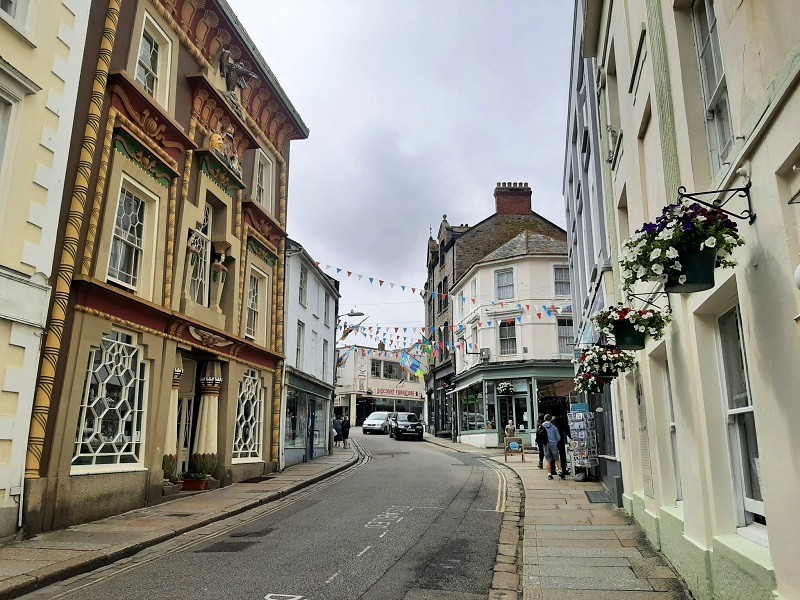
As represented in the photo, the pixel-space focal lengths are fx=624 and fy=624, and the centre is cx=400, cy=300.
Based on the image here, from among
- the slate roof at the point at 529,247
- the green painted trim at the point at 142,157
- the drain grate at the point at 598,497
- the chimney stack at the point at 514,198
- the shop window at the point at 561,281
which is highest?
the chimney stack at the point at 514,198

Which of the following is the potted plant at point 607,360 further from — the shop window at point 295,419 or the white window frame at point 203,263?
the shop window at point 295,419

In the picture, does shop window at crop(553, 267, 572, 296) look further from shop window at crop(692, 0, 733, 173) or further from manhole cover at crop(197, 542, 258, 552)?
shop window at crop(692, 0, 733, 173)

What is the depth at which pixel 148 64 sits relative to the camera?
1214 cm

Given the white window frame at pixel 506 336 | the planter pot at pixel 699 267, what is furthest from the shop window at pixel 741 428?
the white window frame at pixel 506 336

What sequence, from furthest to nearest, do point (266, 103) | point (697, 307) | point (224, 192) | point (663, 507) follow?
point (266, 103), point (224, 192), point (663, 507), point (697, 307)

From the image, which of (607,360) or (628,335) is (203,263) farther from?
(628,335)

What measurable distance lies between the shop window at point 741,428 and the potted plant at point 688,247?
2.97 ft

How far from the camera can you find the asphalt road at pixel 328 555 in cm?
607

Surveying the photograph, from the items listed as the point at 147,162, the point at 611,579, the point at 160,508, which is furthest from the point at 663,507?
the point at 147,162

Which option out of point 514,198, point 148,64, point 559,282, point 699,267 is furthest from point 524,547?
point 514,198

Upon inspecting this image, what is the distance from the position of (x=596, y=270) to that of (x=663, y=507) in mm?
6802

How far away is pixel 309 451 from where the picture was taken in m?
22.0

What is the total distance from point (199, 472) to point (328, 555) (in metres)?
6.93

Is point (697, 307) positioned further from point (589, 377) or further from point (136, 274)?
Answer: point (136, 274)
